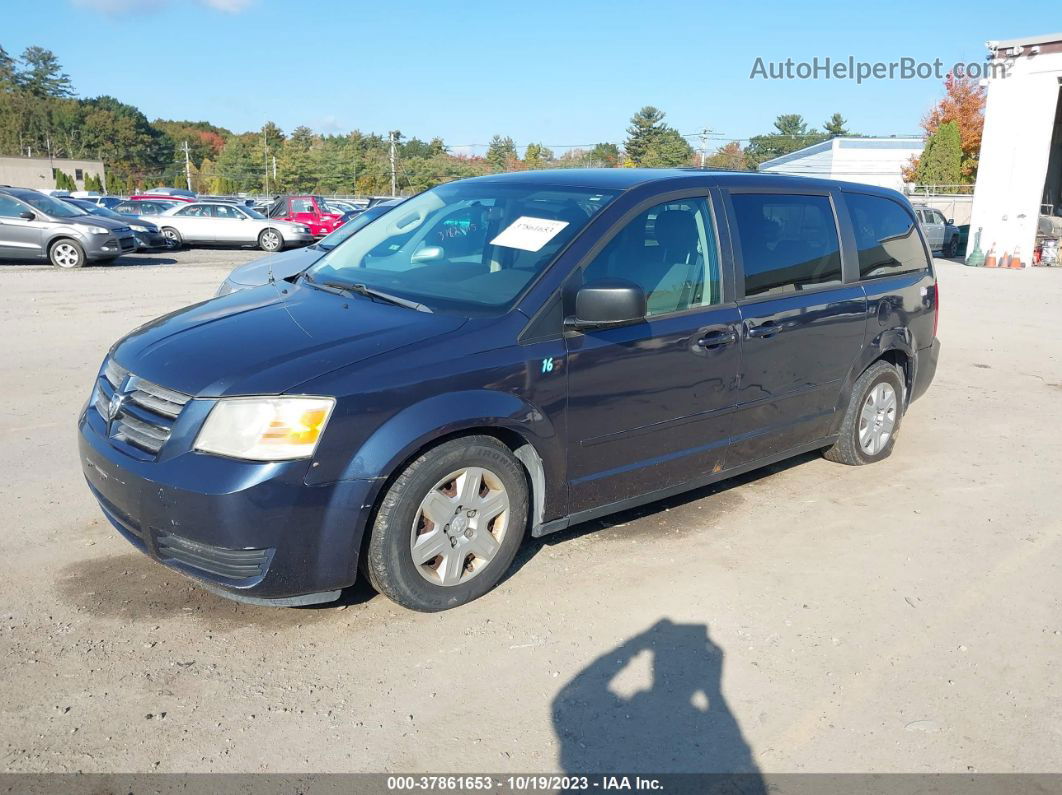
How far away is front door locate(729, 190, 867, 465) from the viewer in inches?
188

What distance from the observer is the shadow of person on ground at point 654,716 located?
2.88 metres

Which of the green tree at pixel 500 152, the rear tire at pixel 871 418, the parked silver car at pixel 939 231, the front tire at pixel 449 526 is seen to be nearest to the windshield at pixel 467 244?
the front tire at pixel 449 526

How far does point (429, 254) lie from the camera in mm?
4535

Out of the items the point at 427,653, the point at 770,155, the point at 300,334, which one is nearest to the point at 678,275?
the point at 300,334

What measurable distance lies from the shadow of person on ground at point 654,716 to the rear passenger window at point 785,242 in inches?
83.2

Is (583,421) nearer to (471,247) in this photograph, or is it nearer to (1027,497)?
(471,247)

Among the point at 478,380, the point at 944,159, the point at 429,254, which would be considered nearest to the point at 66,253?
the point at 429,254

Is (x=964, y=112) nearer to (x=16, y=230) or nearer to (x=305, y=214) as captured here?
(x=305, y=214)

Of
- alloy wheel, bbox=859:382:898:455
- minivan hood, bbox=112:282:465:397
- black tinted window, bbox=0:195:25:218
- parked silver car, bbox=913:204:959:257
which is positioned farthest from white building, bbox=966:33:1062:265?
minivan hood, bbox=112:282:465:397

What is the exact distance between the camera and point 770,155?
92750 mm

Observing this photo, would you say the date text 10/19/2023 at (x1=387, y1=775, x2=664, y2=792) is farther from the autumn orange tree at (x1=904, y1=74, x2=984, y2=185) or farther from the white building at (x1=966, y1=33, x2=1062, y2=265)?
the autumn orange tree at (x1=904, y1=74, x2=984, y2=185)

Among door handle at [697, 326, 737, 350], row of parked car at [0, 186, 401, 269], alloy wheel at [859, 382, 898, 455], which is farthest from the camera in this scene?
row of parked car at [0, 186, 401, 269]

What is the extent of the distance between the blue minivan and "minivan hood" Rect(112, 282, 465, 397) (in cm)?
1

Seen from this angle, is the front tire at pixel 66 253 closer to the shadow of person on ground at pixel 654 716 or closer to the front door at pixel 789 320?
the front door at pixel 789 320
